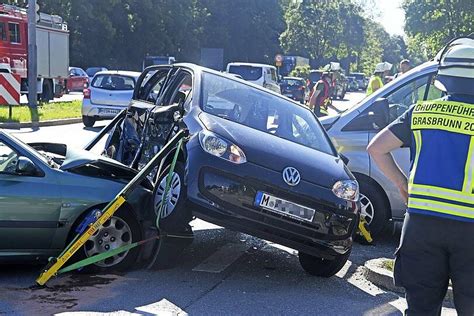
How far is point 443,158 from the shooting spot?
2965mm

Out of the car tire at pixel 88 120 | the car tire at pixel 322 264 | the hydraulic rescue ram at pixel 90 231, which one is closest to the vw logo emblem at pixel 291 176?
the car tire at pixel 322 264

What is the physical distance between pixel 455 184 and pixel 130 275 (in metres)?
3.15

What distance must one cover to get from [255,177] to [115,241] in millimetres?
1269

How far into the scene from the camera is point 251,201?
514 cm

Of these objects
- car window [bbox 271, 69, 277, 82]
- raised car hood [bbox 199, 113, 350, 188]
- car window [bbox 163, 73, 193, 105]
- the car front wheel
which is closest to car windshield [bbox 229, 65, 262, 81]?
car window [bbox 271, 69, 277, 82]

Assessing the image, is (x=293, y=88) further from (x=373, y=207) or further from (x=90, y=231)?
(x=90, y=231)

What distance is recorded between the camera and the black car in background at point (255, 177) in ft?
16.9


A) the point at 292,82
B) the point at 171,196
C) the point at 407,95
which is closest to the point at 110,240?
the point at 171,196

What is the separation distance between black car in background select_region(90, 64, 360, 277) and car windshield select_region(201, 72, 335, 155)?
0.04ft

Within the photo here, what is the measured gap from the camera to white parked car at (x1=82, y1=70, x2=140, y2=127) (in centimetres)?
1788

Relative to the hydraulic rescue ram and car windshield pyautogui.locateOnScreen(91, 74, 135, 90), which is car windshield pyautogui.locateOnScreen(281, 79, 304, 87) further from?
the hydraulic rescue ram

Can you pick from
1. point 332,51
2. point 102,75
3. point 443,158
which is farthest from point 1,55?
point 332,51

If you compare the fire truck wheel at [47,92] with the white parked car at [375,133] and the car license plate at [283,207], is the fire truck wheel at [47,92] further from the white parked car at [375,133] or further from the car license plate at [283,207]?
the car license plate at [283,207]

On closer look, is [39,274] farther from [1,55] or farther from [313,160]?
[1,55]
